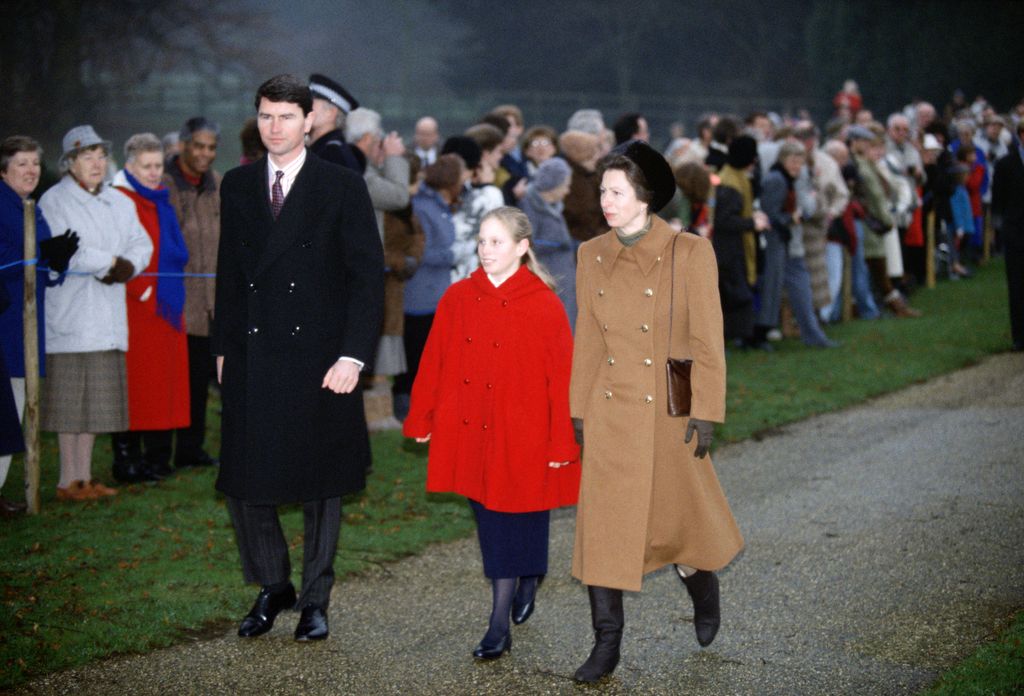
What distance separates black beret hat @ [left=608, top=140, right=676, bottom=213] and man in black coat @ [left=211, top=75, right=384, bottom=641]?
118 cm

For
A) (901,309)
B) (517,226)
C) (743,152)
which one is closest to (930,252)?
(901,309)

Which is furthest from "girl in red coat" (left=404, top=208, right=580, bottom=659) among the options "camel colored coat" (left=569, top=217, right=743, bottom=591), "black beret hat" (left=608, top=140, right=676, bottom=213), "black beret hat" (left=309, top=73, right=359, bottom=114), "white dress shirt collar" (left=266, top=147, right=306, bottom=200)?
"black beret hat" (left=309, top=73, right=359, bottom=114)

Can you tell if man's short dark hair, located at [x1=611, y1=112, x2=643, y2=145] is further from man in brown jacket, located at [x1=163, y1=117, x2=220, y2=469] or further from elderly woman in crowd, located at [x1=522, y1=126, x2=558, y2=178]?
man in brown jacket, located at [x1=163, y1=117, x2=220, y2=469]

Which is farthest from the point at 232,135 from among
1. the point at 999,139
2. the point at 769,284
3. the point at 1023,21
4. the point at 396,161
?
the point at 1023,21

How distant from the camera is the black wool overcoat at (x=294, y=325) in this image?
17.1 feet

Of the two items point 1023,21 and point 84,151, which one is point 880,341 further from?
point 1023,21

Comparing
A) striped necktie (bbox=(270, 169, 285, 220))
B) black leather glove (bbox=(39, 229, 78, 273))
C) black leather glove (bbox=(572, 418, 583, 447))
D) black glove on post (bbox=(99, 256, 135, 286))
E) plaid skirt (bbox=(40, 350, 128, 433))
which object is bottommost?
plaid skirt (bbox=(40, 350, 128, 433))

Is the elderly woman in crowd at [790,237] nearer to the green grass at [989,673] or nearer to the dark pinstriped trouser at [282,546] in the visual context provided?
the green grass at [989,673]

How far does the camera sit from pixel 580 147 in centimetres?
1115

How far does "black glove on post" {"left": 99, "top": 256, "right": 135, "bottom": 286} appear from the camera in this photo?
25.8 feet

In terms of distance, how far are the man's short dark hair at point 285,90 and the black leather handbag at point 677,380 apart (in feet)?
5.43

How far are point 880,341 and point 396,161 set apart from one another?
277 inches

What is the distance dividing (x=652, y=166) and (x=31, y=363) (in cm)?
426

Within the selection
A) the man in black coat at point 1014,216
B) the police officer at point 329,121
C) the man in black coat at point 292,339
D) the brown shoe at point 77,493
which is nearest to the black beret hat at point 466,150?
the police officer at point 329,121
